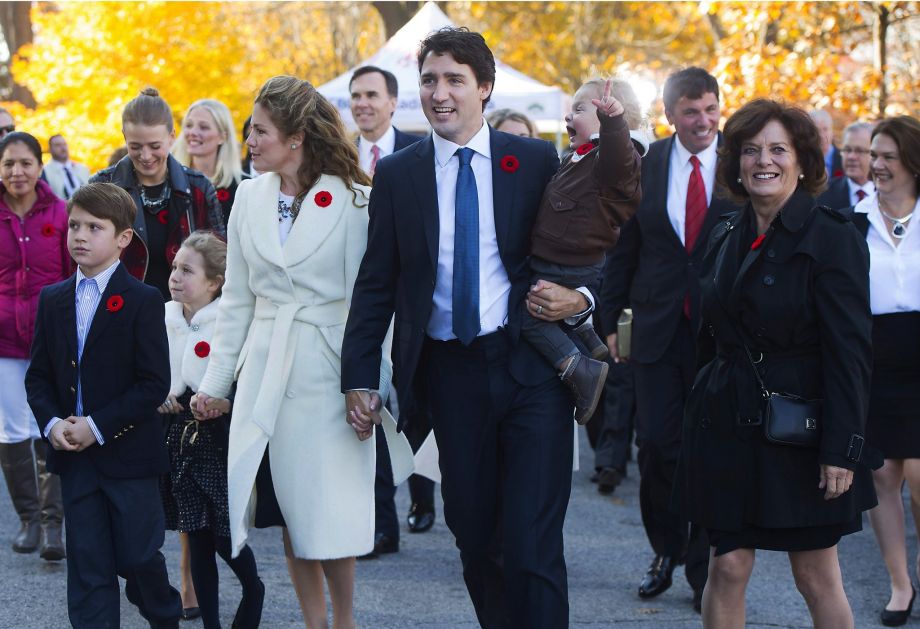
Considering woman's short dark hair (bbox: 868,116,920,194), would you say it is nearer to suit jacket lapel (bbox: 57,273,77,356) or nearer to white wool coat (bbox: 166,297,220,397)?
white wool coat (bbox: 166,297,220,397)

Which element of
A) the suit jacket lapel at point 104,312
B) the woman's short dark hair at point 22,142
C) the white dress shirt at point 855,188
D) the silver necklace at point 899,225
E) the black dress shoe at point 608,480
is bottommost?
the black dress shoe at point 608,480

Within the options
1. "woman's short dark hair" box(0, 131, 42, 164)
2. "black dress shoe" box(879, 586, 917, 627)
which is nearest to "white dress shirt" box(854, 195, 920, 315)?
"black dress shoe" box(879, 586, 917, 627)

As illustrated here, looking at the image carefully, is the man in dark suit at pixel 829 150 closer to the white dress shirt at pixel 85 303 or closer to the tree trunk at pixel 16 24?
the white dress shirt at pixel 85 303

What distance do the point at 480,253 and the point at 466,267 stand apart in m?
0.07

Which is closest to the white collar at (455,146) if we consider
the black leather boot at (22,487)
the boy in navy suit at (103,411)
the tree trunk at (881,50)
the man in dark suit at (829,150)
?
the boy in navy suit at (103,411)

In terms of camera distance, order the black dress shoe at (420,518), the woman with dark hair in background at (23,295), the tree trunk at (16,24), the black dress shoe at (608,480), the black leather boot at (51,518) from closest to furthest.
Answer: the black leather boot at (51,518), the woman with dark hair in background at (23,295), the black dress shoe at (420,518), the black dress shoe at (608,480), the tree trunk at (16,24)

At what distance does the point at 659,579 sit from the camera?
20.6 ft

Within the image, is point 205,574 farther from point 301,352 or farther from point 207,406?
point 301,352

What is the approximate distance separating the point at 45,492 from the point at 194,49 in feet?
52.1

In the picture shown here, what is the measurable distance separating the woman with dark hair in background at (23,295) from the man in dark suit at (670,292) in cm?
316

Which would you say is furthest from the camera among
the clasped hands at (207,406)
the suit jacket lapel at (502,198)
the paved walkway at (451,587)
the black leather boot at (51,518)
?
the black leather boot at (51,518)

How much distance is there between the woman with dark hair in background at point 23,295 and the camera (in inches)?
276

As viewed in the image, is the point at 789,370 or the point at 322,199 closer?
the point at 789,370

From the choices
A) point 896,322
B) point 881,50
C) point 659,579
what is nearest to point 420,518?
point 659,579
